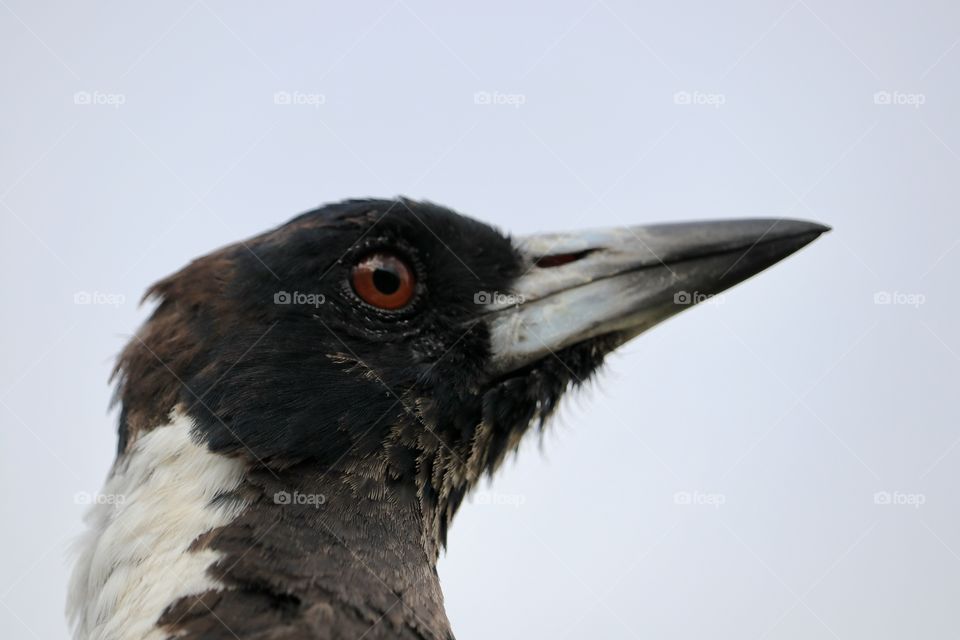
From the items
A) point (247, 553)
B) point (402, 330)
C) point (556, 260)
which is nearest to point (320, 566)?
point (247, 553)

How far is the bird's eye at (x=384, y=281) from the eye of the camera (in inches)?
192

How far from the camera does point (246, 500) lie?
4.52m

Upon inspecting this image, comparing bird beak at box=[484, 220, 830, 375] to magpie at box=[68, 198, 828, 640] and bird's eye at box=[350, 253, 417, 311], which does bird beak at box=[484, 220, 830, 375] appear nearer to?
magpie at box=[68, 198, 828, 640]

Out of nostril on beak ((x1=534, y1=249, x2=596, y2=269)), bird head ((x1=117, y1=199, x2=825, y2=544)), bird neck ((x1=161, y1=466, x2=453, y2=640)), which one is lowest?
bird neck ((x1=161, y1=466, x2=453, y2=640))

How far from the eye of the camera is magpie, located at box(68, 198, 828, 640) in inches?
173

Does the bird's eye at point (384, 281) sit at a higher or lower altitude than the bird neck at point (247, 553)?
higher

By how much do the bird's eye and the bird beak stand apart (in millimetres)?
380

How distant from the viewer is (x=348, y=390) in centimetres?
477

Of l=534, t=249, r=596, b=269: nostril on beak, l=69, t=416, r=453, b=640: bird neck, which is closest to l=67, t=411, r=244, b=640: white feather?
l=69, t=416, r=453, b=640: bird neck

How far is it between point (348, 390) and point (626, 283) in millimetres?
1315

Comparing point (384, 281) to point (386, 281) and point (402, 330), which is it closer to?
point (386, 281)

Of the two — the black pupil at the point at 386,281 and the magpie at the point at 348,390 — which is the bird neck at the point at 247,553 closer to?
the magpie at the point at 348,390

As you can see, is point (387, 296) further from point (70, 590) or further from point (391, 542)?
point (70, 590)

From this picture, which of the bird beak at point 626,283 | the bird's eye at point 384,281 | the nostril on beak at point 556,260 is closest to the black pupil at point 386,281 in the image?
the bird's eye at point 384,281
